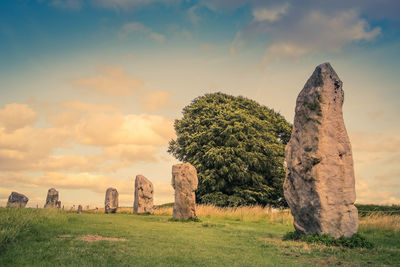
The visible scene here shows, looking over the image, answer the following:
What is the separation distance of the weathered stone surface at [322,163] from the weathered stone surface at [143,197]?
1816 centimetres

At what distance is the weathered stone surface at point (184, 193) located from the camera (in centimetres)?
2067

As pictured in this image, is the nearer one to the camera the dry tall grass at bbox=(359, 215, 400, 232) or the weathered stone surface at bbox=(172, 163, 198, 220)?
the dry tall grass at bbox=(359, 215, 400, 232)

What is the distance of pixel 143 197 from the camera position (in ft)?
95.7

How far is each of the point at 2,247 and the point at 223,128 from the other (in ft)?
76.8

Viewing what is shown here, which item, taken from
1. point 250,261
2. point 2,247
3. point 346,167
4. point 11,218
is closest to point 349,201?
point 346,167

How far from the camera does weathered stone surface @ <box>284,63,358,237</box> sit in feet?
39.1

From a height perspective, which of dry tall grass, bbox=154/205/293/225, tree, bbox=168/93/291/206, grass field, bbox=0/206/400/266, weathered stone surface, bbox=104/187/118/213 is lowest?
grass field, bbox=0/206/400/266

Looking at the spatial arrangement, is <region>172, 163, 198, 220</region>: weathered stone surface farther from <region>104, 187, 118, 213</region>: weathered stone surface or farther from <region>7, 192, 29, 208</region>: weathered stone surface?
<region>7, 192, 29, 208</region>: weathered stone surface

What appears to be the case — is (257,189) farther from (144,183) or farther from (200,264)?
(200,264)

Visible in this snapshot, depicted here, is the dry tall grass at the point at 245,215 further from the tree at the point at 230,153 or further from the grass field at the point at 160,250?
the grass field at the point at 160,250

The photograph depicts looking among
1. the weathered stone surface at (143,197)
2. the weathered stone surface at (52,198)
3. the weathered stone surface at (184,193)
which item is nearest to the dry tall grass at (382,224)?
the weathered stone surface at (184,193)

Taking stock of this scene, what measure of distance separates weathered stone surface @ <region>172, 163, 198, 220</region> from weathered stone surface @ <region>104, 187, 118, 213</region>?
10.6 metres

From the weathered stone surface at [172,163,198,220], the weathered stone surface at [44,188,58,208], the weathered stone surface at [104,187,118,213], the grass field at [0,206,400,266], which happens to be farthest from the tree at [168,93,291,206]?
the grass field at [0,206,400,266]

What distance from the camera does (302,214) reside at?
12.4 metres
